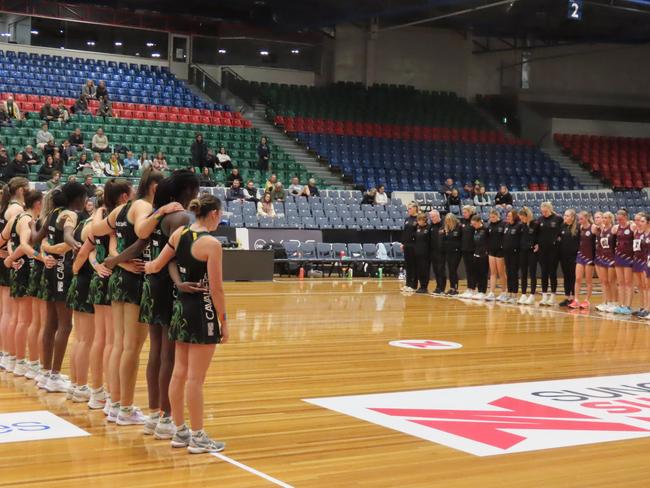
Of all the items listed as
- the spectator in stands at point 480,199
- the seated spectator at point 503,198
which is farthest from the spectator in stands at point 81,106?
the seated spectator at point 503,198

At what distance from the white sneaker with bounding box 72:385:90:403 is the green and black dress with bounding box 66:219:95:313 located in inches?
23.3

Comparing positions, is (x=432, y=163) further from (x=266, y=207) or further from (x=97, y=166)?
(x=97, y=166)

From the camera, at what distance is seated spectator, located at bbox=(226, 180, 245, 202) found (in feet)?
70.3

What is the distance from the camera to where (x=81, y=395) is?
704cm

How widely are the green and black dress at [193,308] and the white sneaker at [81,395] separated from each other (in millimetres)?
1726

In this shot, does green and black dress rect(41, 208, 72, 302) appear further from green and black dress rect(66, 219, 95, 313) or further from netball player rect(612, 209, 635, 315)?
netball player rect(612, 209, 635, 315)

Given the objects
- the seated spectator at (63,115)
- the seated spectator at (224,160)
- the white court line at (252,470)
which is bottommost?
the white court line at (252,470)

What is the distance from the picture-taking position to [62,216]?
7266mm

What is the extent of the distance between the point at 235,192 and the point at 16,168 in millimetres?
4814

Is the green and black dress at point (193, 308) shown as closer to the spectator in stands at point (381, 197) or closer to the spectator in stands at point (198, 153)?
the spectator in stands at point (198, 153)

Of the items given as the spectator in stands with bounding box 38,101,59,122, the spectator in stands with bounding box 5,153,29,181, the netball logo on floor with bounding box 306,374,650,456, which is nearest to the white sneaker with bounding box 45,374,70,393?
the netball logo on floor with bounding box 306,374,650,456

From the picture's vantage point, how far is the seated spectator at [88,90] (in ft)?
81.7

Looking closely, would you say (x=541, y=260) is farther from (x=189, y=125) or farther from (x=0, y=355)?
(x=189, y=125)

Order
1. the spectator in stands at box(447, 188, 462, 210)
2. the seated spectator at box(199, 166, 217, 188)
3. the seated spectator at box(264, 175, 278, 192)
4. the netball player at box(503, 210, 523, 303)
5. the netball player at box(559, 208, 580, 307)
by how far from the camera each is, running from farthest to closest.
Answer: the spectator in stands at box(447, 188, 462, 210) < the seated spectator at box(264, 175, 278, 192) < the seated spectator at box(199, 166, 217, 188) < the netball player at box(503, 210, 523, 303) < the netball player at box(559, 208, 580, 307)
